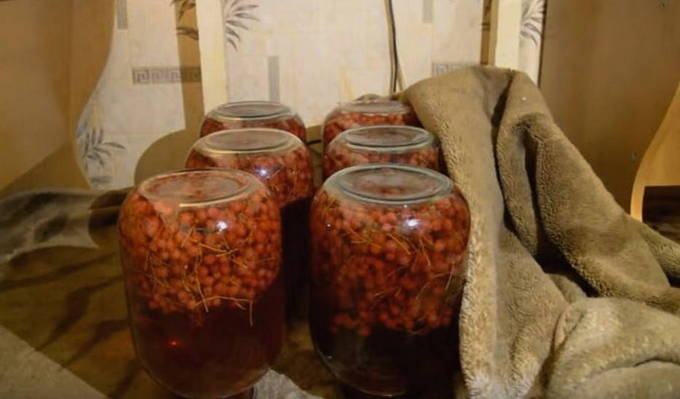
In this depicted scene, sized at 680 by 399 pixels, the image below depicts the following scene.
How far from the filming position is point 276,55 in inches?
36.0

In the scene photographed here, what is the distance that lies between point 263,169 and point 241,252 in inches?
5.2

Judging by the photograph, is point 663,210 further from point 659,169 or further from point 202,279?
point 202,279

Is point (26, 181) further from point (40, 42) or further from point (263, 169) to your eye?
point (263, 169)

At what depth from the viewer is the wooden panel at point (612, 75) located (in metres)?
0.69

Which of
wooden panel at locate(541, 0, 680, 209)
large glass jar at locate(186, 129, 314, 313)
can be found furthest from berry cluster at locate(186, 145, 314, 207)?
wooden panel at locate(541, 0, 680, 209)

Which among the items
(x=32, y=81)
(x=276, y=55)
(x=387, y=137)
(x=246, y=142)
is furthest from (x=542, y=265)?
(x=32, y=81)

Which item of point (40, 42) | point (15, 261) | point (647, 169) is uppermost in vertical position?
point (40, 42)

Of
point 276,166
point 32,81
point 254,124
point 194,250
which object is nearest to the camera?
point 194,250

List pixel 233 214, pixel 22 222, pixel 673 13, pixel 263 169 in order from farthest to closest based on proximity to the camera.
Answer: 1. pixel 22 222
2. pixel 673 13
3. pixel 263 169
4. pixel 233 214

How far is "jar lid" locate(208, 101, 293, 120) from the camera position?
0.72 meters

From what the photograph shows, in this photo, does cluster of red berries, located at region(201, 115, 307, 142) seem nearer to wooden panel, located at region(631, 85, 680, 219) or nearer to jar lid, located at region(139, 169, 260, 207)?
jar lid, located at region(139, 169, 260, 207)

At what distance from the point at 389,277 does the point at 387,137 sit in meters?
0.21

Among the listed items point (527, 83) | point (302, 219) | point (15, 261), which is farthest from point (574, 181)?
point (15, 261)

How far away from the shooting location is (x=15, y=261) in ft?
2.41
